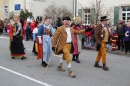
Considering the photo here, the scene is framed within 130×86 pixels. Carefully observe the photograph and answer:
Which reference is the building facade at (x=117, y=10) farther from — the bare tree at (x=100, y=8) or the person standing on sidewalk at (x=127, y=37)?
the person standing on sidewalk at (x=127, y=37)

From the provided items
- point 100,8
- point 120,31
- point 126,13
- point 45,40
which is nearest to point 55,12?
point 100,8

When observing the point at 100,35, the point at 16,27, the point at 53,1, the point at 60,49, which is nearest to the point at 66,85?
the point at 60,49

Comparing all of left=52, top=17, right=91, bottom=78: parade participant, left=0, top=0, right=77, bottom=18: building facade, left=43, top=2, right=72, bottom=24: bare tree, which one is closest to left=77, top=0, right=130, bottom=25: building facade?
left=43, top=2, right=72, bottom=24: bare tree

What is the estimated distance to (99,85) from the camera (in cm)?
659

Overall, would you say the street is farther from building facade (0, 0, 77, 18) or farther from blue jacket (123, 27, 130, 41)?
building facade (0, 0, 77, 18)

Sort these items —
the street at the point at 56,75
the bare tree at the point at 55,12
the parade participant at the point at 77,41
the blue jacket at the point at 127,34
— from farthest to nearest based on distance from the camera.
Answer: the bare tree at the point at 55,12 → the blue jacket at the point at 127,34 → the parade participant at the point at 77,41 → the street at the point at 56,75

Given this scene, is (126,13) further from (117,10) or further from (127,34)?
(127,34)

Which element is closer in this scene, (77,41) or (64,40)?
(64,40)

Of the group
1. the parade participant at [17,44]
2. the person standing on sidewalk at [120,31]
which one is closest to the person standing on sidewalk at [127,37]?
the person standing on sidewalk at [120,31]

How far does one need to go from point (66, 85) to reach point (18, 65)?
9.97 feet

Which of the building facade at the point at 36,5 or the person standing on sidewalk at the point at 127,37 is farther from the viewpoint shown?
the building facade at the point at 36,5

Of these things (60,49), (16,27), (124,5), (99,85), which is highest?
(124,5)

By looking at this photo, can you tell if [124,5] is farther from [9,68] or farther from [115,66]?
[9,68]

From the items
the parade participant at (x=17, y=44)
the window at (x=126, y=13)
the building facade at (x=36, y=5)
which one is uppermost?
the building facade at (x=36, y=5)
